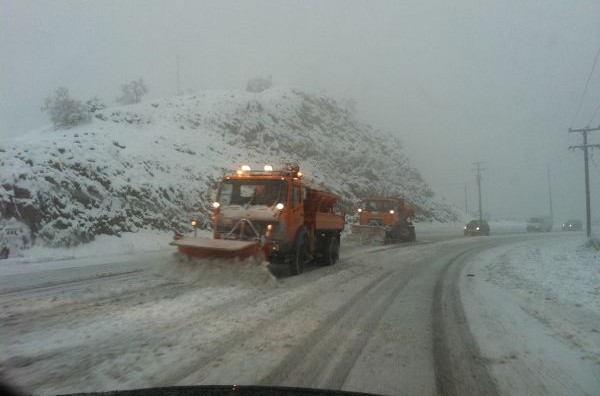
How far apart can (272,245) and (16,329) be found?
6.25m

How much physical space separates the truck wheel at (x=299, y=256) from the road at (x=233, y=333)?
0.83 m

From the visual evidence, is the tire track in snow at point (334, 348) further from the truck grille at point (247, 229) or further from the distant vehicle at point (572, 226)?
the distant vehicle at point (572, 226)

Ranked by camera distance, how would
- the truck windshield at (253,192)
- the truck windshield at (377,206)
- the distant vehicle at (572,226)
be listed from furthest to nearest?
1. the distant vehicle at (572,226)
2. the truck windshield at (377,206)
3. the truck windshield at (253,192)

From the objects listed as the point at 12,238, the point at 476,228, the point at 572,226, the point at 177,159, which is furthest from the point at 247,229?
the point at 572,226

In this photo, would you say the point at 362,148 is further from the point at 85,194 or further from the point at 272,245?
the point at 272,245

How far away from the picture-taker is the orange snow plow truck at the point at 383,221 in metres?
29.8

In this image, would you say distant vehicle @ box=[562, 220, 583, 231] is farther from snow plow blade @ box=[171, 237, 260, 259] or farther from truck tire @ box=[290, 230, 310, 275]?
Answer: snow plow blade @ box=[171, 237, 260, 259]

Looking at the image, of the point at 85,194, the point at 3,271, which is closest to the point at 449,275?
the point at 3,271

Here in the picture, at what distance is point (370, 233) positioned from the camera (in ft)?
98.0

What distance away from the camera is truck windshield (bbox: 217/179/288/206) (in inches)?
534

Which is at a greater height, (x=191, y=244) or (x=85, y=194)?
(x=85, y=194)

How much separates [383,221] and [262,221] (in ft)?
58.8

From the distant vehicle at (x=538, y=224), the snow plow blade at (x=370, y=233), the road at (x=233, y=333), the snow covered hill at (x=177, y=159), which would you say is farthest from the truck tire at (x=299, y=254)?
the distant vehicle at (x=538, y=224)

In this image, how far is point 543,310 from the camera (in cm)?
A: 927
